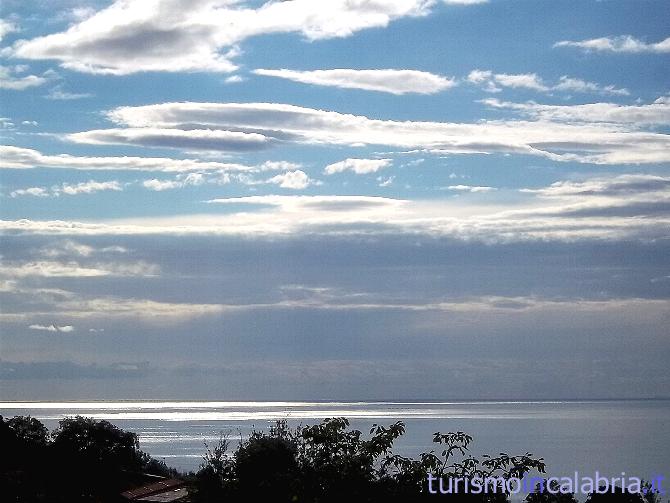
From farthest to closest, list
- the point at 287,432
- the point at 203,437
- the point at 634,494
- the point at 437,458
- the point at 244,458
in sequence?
the point at 203,437
the point at 634,494
the point at 287,432
the point at 244,458
the point at 437,458

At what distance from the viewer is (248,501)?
1508 centimetres

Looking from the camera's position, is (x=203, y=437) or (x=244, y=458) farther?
(x=203, y=437)

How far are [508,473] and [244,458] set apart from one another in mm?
6192

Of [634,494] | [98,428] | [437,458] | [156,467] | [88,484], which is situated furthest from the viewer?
[156,467]

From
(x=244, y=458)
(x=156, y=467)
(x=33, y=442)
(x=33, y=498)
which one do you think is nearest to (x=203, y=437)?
(x=156, y=467)

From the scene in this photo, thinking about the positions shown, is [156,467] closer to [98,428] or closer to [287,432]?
[98,428]

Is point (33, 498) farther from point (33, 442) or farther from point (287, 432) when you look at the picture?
point (33, 442)

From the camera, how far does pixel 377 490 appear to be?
A: 1283 centimetres

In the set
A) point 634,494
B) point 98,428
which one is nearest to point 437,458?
point 634,494

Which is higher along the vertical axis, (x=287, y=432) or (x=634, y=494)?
(x=287, y=432)

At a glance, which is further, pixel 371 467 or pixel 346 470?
pixel 371 467

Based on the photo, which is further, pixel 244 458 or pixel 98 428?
pixel 98 428

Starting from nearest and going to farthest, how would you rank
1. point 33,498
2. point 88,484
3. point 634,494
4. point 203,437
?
1. point 634,494
2. point 33,498
3. point 88,484
4. point 203,437

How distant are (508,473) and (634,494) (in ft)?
46.5
